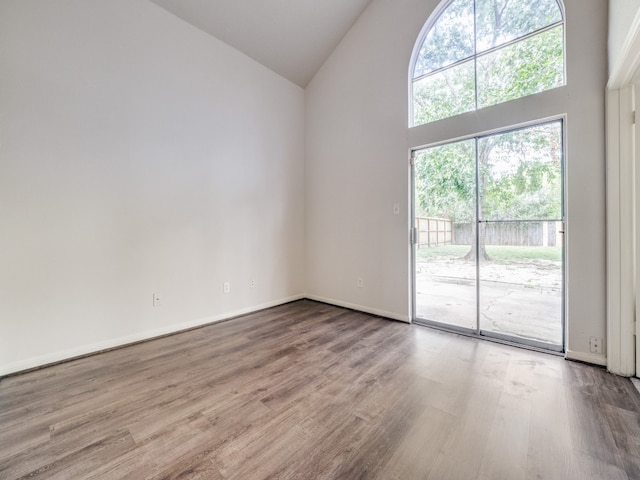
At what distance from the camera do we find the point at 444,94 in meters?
3.00

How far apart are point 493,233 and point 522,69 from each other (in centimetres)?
155

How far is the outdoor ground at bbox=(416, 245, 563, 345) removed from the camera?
2459 millimetres

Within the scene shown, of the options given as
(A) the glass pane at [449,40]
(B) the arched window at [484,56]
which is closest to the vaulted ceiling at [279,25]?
(A) the glass pane at [449,40]

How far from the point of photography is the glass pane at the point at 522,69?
7.65 feet

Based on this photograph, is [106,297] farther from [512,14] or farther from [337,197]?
[512,14]

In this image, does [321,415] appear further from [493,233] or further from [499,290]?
[493,233]

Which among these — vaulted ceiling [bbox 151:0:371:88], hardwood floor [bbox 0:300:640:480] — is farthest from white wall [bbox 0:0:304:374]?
hardwood floor [bbox 0:300:640:480]

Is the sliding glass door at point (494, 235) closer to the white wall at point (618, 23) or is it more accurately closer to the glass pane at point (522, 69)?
the glass pane at point (522, 69)

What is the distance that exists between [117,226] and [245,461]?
2364 millimetres

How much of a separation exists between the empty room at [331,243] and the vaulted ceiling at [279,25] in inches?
1.0

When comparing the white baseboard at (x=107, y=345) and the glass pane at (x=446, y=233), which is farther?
the glass pane at (x=446, y=233)

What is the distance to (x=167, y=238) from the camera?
2879mm

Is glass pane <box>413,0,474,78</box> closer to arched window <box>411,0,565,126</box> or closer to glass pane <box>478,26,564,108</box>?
arched window <box>411,0,565,126</box>

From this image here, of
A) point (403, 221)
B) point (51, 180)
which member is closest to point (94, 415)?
point (51, 180)
